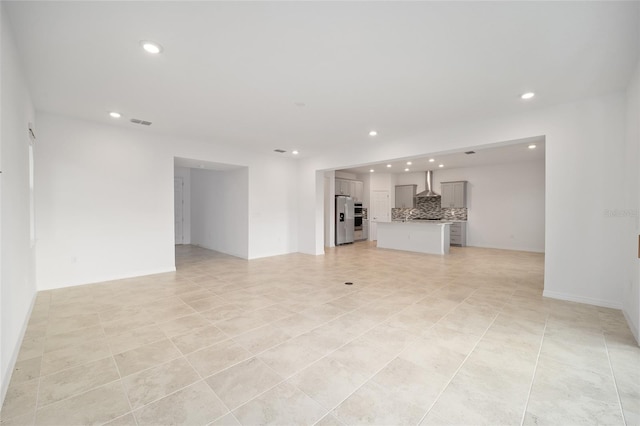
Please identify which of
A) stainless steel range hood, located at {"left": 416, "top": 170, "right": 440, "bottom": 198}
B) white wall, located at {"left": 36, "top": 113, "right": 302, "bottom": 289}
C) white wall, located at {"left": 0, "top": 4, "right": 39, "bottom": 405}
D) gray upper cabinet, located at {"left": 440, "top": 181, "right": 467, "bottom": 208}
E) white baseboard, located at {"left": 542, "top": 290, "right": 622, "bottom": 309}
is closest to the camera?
white wall, located at {"left": 0, "top": 4, "right": 39, "bottom": 405}

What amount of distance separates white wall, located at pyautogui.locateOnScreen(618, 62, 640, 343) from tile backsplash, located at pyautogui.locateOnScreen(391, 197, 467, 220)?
21.3 ft

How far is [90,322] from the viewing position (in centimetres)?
313

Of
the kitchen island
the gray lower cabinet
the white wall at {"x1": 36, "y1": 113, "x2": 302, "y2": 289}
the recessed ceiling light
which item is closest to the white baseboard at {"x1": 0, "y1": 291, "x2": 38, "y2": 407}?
the white wall at {"x1": 36, "y1": 113, "x2": 302, "y2": 289}

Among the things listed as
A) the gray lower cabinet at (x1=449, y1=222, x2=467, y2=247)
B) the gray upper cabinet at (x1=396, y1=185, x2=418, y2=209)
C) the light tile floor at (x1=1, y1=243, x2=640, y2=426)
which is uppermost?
the gray upper cabinet at (x1=396, y1=185, x2=418, y2=209)

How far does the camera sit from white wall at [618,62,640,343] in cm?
285

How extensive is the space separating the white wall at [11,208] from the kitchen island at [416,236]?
7992 millimetres

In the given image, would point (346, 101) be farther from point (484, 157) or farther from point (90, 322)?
point (484, 157)

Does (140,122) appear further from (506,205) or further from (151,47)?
(506,205)

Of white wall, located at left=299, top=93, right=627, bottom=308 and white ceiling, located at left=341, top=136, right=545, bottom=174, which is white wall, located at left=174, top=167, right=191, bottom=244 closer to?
white ceiling, located at left=341, top=136, right=545, bottom=174

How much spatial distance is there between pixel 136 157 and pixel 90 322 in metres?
3.24

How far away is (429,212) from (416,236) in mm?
2902

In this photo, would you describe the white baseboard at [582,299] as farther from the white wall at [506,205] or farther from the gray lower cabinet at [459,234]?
the gray lower cabinet at [459,234]

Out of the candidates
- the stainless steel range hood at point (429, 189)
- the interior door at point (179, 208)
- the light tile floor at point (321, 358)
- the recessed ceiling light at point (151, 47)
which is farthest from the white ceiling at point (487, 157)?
the interior door at point (179, 208)

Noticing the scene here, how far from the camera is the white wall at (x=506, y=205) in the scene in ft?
27.5
